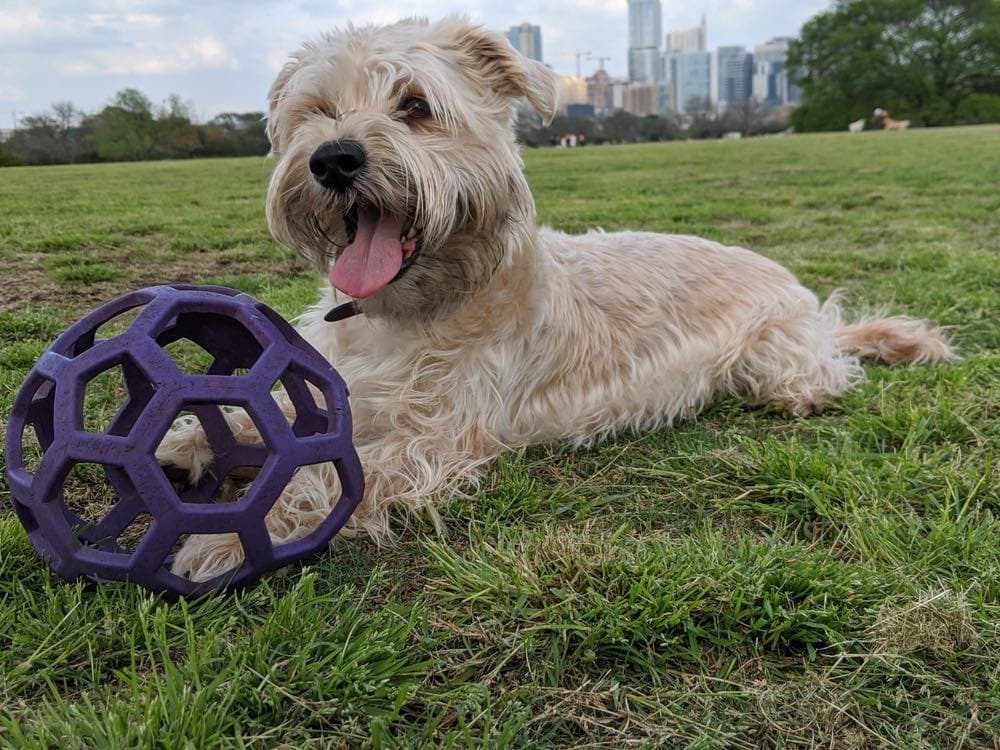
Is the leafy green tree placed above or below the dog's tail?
above

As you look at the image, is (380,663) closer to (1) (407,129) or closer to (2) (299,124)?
(1) (407,129)

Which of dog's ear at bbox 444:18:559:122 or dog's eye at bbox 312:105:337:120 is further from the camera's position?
dog's ear at bbox 444:18:559:122

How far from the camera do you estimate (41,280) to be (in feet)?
20.1

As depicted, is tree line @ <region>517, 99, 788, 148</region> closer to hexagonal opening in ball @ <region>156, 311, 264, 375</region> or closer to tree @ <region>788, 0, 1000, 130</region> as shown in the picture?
tree @ <region>788, 0, 1000, 130</region>

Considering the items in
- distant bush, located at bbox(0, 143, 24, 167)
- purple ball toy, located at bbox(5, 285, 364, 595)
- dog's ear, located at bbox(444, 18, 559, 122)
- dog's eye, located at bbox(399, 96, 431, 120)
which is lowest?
purple ball toy, located at bbox(5, 285, 364, 595)

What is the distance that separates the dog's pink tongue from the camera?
9.04 feet

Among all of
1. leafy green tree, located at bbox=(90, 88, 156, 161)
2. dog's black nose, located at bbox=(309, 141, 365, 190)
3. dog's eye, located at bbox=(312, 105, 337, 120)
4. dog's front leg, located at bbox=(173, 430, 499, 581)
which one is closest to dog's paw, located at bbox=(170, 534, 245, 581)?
dog's front leg, located at bbox=(173, 430, 499, 581)

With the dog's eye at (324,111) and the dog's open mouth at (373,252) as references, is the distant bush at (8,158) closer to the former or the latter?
the dog's eye at (324,111)

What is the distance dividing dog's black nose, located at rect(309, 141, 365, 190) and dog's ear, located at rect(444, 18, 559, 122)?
31.9 inches

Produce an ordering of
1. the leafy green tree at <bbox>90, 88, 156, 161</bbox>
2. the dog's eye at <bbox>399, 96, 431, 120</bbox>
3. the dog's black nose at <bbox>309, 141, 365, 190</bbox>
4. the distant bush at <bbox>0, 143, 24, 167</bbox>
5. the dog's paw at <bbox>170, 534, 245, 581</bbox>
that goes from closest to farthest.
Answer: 1. the dog's paw at <bbox>170, 534, 245, 581</bbox>
2. the dog's black nose at <bbox>309, 141, 365, 190</bbox>
3. the dog's eye at <bbox>399, 96, 431, 120</bbox>
4. the distant bush at <bbox>0, 143, 24, 167</bbox>
5. the leafy green tree at <bbox>90, 88, 156, 161</bbox>

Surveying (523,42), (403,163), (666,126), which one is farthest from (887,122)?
(403,163)

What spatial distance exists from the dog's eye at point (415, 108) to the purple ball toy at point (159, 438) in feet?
3.27

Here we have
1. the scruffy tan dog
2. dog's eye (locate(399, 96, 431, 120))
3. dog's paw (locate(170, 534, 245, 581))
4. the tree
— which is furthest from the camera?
the tree

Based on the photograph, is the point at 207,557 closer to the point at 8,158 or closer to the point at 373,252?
the point at 373,252
